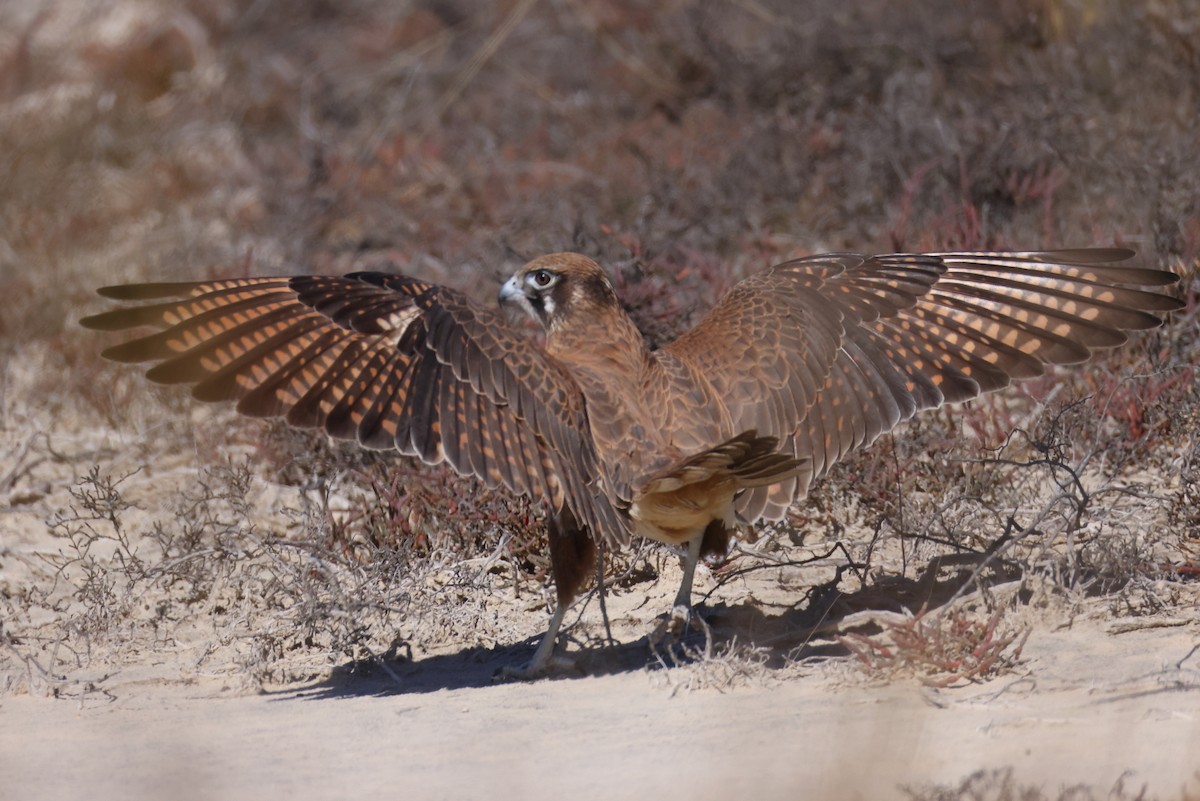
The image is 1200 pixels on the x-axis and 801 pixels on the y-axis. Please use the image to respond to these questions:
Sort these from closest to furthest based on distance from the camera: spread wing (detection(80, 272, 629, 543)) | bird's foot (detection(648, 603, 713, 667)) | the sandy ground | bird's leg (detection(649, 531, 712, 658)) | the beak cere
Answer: the sandy ground, spread wing (detection(80, 272, 629, 543)), bird's foot (detection(648, 603, 713, 667)), bird's leg (detection(649, 531, 712, 658)), the beak cere

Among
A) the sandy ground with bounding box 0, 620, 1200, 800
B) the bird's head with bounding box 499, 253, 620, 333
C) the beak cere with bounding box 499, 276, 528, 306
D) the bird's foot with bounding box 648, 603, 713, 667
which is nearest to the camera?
the sandy ground with bounding box 0, 620, 1200, 800

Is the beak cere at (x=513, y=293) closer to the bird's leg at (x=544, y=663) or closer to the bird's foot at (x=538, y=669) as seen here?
the bird's leg at (x=544, y=663)

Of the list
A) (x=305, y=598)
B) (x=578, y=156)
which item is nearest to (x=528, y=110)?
(x=578, y=156)

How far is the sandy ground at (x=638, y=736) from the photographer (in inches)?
132

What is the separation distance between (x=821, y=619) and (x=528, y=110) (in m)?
5.92

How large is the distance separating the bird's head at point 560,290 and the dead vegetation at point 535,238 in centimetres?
88

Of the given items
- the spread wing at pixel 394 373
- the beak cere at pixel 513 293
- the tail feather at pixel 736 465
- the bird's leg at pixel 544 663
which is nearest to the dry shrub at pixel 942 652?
the tail feather at pixel 736 465

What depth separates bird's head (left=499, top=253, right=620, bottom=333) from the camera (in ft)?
16.1

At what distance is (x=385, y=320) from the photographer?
4.57m

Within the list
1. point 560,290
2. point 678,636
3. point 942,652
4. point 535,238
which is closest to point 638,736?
point 678,636

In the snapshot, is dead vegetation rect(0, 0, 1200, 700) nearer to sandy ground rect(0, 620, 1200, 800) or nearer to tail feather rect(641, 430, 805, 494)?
sandy ground rect(0, 620, 1200, 800)

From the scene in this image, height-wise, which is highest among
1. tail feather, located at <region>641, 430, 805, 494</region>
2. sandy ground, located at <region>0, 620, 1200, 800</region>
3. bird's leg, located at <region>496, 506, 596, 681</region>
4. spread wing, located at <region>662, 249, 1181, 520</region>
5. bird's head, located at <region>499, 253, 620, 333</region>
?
bird's head, located at <region>499, 253, 620, 333</region>

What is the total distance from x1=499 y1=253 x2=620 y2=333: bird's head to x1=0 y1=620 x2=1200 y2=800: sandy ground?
1.29 metres

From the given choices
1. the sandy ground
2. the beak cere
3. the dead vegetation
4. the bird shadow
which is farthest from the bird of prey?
the sandy ground
